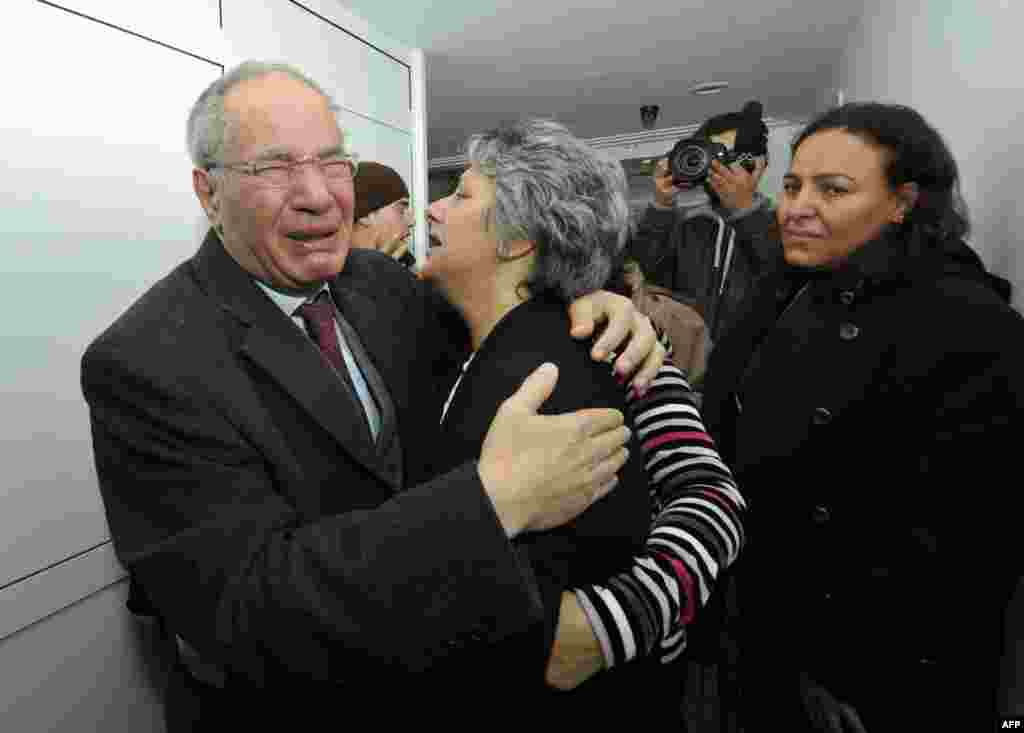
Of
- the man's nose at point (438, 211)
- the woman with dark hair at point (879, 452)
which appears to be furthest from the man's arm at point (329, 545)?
the woman with dark hair at point (879, 452)

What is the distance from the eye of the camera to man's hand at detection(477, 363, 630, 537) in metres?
0.71

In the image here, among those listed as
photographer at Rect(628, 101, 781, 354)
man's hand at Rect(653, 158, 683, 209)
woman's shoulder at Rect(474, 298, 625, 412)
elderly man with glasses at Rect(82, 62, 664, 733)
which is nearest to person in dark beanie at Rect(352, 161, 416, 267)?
photographer at Rect(628, 101, 781, 354)

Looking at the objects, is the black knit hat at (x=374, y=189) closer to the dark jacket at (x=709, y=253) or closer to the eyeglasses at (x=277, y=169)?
the dark jacket at (x=709, y=253)

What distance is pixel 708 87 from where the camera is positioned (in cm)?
457

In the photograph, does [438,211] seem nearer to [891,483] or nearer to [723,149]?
[891,483]

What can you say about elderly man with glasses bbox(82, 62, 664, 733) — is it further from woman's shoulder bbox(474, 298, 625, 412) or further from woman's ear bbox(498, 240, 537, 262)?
woman's ear bbox(498, 240, 537, 262)

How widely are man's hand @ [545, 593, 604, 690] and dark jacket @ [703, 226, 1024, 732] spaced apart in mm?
804

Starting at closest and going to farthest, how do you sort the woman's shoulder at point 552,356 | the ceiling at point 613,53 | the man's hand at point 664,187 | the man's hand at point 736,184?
the woman's shoulder at point 552,356 < the man's hand at point 736,184 < the man's hand at point 664,187 < the ceiling at point 613,53

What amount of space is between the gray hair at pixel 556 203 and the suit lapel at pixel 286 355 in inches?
14.5

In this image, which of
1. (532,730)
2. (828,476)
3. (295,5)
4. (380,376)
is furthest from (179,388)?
(295,5)

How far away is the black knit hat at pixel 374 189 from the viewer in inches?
92.3

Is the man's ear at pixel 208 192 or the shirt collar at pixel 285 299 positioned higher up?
the man's ear at pixel 208 192

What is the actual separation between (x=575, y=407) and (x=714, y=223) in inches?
86.5

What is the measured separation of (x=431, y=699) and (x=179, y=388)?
1.64 ft
